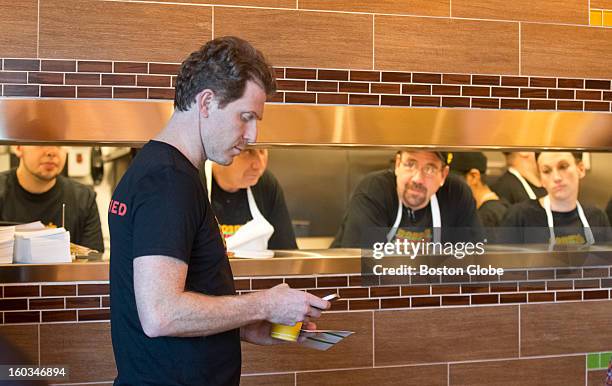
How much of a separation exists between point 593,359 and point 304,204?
1.77m

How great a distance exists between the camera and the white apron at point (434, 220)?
363 centimetres

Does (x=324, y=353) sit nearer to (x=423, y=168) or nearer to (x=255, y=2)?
(x=423, y=168)

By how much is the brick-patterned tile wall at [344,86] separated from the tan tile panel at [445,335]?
0.88m

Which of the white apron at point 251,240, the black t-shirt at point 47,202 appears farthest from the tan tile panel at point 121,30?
the black t-shirt at point 47,202

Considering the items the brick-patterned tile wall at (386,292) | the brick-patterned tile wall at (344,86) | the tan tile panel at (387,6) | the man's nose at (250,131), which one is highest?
the tan tile panel at (387,6)

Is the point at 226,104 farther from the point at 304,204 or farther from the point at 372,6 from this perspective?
the point at 304,204

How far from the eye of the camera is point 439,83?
3.37m

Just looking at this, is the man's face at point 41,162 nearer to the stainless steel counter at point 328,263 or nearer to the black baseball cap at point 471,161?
the stainless steel counter at point 328,263

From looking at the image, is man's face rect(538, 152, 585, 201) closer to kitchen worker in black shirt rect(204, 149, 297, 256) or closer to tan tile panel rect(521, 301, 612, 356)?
tan tile panel rect(521, 301, 612, 356)

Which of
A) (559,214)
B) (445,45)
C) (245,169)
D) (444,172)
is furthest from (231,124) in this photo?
(559,214)

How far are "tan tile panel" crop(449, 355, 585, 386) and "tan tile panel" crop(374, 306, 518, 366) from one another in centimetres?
4

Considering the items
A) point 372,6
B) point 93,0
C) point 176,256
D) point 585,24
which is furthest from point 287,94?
point 176,256

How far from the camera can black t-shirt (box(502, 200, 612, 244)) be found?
12.2 feet

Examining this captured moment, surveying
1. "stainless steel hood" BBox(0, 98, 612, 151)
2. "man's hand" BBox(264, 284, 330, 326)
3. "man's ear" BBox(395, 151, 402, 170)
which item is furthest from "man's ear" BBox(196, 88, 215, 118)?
"man's ear" BBox(395, 151, 402, 170)
